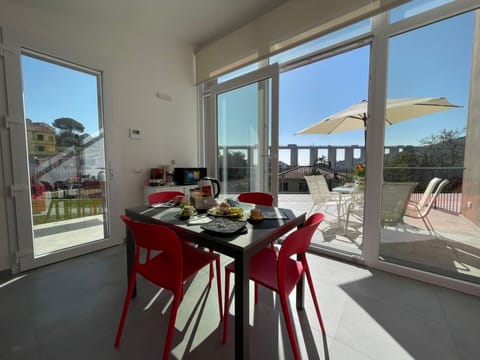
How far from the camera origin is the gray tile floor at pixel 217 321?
1298mm

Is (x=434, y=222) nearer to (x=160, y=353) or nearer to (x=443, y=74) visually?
(x=443, y=74)

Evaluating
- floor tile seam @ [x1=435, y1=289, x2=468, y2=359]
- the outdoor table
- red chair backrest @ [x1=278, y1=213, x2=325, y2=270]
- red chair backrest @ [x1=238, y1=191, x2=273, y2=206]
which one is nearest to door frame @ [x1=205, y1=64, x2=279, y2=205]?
red chair backrest @ [x1=238, y1=191, x2=273, y2=206]

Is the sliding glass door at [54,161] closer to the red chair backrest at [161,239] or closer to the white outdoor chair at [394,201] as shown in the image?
the red chair backrest at [161,239]

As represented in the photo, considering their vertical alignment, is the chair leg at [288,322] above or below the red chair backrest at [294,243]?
below

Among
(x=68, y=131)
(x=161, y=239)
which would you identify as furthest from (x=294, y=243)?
(x=68, y=131)

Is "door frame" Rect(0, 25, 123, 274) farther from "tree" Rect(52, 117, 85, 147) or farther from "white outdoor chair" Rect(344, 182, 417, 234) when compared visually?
"white outdoor chair" Rect(344, 182, 417, 234)

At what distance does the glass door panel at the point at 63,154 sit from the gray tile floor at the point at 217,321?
0.59m

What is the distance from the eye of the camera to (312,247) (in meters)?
2.78

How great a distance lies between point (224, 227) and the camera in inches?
49.1

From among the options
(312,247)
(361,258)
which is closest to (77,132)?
(312,247)

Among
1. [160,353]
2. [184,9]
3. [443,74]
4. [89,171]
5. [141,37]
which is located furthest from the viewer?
[141,37]

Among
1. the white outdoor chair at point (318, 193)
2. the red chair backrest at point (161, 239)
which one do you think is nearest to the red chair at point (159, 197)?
the red chair backrest at point (161, 239)

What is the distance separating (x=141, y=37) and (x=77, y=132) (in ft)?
5.10

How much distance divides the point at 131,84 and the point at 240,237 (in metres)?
2.81
